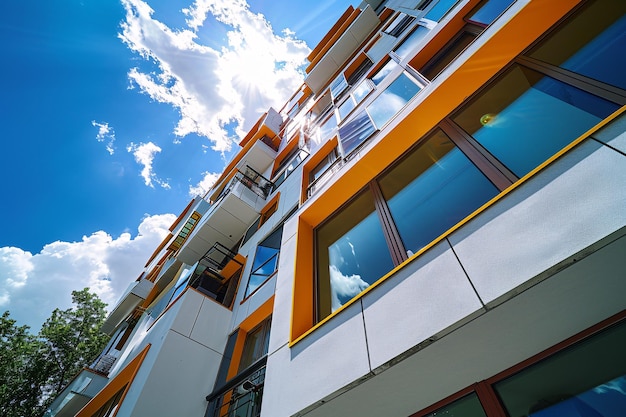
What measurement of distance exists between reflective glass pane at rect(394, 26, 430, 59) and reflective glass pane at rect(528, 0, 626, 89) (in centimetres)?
548

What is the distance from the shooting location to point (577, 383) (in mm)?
2287

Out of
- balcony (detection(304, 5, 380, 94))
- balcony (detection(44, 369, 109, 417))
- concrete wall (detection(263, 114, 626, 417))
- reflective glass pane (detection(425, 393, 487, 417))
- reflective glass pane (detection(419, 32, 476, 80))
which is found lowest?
→ reflective glass pane (detection(425, 393, 487, 417))

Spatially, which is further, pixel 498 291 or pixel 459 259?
pixel 459 259

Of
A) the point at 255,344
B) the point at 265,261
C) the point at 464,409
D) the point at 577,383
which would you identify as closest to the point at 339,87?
the point at 265,261

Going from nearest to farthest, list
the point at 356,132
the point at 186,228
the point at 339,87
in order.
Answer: the point at 356,132 → the point at 339,87 → the point at 186,228

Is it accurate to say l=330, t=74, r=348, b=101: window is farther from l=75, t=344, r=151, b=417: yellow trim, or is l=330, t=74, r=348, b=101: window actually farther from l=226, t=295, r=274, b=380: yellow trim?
l=75, t=344, r=151, b=417: yellow trim

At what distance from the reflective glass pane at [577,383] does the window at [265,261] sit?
7.07 meters

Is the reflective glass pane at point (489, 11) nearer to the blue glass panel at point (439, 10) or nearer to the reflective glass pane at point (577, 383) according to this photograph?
the blue glass panel at point (439, 10)

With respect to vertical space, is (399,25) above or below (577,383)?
above

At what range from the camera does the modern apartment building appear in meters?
2.30

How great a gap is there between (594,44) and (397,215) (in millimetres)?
3398

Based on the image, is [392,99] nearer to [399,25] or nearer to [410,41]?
[410,41]

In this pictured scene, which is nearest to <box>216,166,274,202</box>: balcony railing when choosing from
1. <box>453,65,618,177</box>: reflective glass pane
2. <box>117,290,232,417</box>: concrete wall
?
<box>117,290,232,417</box>: concrete wall

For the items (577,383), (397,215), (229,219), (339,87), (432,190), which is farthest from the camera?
(339,87)
